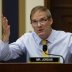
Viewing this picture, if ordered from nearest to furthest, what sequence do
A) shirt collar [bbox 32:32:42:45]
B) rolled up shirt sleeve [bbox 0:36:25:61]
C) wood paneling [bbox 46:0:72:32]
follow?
rolled up shirt sleeve [bbox 0:36:25:61]
shirt collar [bbox 32:32:42:45]
wood paneling [bbox 46:0:72:32]

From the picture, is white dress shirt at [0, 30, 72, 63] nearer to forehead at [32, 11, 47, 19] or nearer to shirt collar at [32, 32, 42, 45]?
shirt collar at [32, 32, 42, 45]

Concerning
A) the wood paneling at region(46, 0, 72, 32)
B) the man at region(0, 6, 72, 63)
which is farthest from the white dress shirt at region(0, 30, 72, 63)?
the wood paneling at region(46, 0, 72, 32)

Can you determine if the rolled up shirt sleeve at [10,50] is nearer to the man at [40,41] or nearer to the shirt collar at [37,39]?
the man at [40,41]

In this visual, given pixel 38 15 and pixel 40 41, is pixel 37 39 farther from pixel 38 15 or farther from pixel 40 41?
pixel 38 15

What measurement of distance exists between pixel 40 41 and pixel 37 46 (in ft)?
0.16

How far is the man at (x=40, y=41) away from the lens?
2180 mm

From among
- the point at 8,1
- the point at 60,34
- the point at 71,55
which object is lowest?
the point at 71,55

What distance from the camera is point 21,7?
4020 millimetres

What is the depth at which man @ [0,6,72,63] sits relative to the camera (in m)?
2.18

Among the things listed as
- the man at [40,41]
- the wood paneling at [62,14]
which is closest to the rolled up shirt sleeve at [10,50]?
the man at [40,41]

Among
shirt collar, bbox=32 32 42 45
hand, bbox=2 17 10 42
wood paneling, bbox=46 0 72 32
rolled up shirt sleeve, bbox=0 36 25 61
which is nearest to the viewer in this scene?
hand, bbox=2 17 10 42

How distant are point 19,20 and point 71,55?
6.15 ft
